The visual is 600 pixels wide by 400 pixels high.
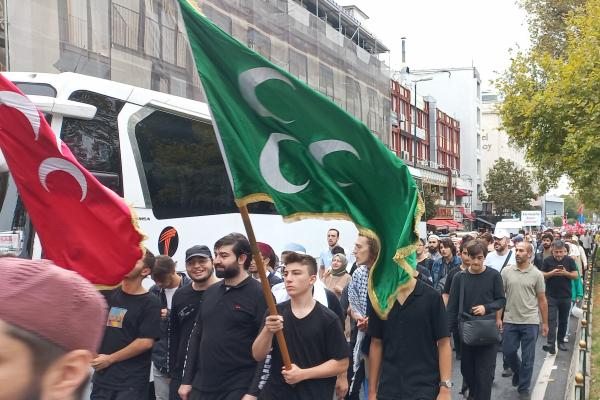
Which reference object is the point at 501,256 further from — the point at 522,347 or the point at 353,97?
the point at 353,97

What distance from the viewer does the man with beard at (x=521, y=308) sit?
8234 mm

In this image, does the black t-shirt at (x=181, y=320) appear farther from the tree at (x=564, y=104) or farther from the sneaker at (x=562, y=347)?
the tree at (x=564, y=104)

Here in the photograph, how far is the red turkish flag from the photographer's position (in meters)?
4.81

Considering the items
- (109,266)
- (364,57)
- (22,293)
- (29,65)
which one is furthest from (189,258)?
(364,57)

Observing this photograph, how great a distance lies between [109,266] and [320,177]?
1677 millimetres

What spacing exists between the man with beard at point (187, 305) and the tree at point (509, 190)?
62232 millimetres

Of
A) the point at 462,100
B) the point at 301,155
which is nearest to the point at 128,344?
the point at 301,155

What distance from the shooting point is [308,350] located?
14.4 ft

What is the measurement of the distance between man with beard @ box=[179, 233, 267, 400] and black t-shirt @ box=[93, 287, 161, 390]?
1.65 ft

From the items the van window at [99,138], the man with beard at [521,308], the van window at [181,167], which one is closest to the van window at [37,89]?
the van window at [99,138]

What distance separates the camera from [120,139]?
799cm

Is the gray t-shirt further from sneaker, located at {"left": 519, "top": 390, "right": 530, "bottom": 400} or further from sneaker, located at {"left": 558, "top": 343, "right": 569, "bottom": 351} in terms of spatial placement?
sneaker, located at {"left": 558, "top": 343, "right": 569, "bottom": 351}

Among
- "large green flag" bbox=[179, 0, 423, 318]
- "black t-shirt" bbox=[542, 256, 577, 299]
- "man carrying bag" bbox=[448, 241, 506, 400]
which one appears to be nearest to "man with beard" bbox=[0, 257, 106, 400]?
"large green flag" bbox=[179, 0, 423, 318]

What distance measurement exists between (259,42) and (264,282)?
55.9 ft
